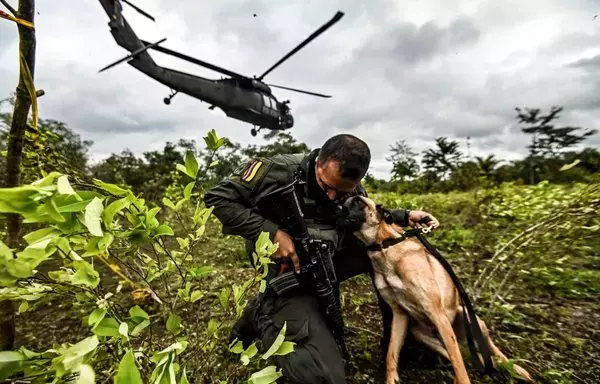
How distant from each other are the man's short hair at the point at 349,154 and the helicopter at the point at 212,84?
4.86 meters

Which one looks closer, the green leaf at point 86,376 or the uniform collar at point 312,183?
the green leaf at point 86,376

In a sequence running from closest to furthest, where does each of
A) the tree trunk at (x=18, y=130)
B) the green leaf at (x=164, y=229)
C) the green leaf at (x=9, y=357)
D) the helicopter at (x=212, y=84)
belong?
the green leaf at (x=9, y=357) → the green leaf at (x=164, y=229) → the tree trunk at (x=18, y=130) → the helicopter at (x=212, y=84)

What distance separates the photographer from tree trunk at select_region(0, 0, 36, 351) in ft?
3.30

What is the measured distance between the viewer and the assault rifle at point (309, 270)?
215cm

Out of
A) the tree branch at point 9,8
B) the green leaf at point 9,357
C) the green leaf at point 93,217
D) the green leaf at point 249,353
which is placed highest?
the tree branch at point 9,8

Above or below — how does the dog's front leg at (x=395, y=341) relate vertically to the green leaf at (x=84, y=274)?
below

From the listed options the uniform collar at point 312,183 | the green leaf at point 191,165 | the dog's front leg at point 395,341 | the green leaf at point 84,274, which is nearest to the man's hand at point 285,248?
the uniform collar at point 312,183

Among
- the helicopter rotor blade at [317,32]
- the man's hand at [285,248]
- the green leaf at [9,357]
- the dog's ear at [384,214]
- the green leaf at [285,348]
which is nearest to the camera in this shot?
the green leaf at [9,357]

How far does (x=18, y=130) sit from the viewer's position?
1111 mm

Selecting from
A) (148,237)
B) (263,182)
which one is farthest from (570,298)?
(148,237)

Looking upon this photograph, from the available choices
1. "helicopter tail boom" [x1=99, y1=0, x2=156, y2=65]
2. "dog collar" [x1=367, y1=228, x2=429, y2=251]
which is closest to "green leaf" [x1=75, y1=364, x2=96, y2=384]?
"dog collar" [x1=367, y1=228, x2=429, y2=251]

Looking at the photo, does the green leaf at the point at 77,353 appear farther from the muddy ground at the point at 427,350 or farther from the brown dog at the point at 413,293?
the brown dog at the point at 413,293

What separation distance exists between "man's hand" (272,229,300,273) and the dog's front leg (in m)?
0.85

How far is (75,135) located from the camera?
21.0 m
